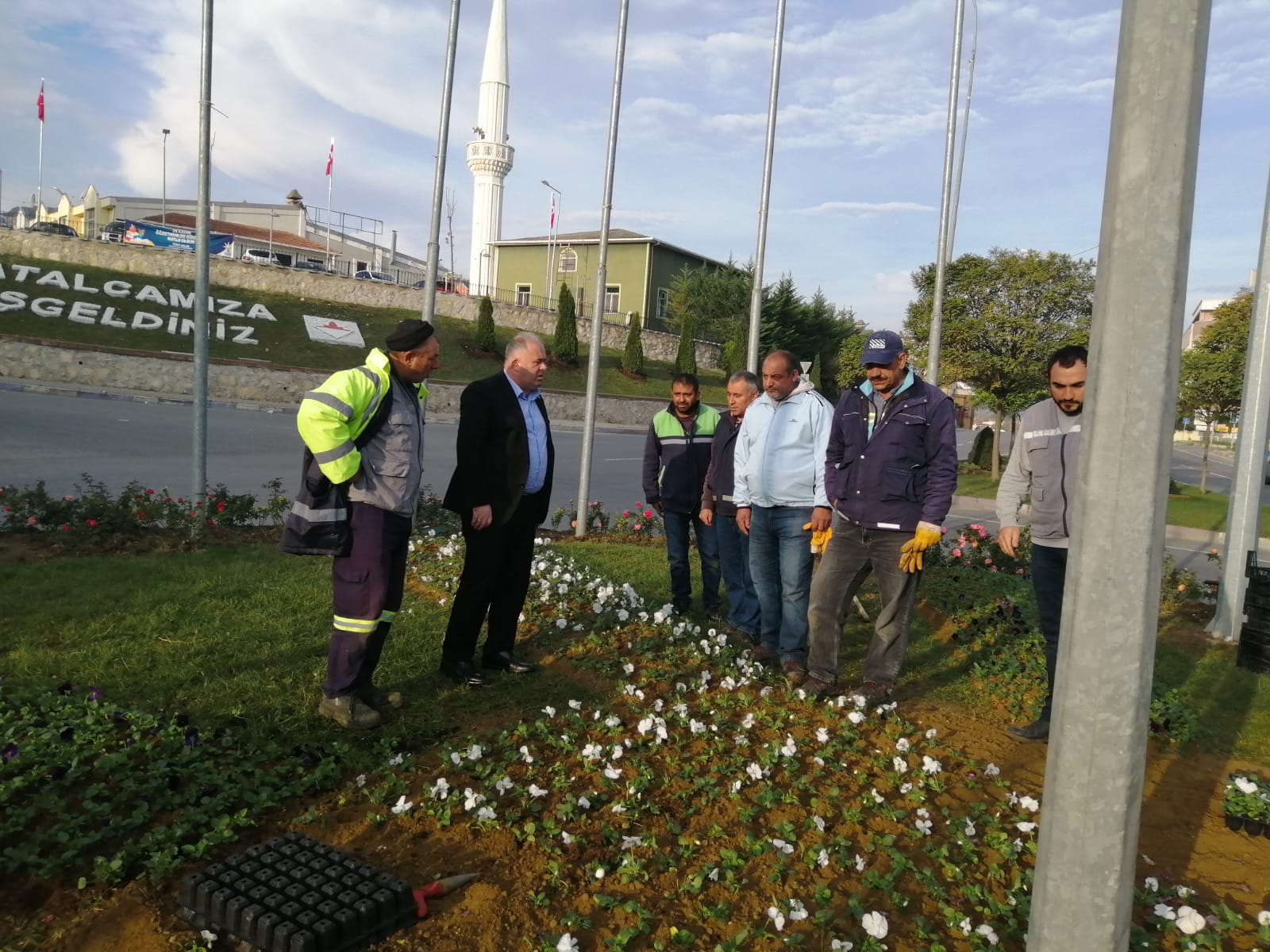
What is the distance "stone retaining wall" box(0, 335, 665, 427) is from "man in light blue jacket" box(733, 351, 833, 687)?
18.6m

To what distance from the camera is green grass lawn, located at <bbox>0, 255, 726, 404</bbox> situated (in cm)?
2833

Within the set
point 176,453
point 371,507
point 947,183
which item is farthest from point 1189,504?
point 371,507

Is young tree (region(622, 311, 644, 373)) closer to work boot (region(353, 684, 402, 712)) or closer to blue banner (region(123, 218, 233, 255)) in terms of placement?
blue banner (region(123, 218, 233, 255))

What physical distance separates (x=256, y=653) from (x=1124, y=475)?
4633 mm

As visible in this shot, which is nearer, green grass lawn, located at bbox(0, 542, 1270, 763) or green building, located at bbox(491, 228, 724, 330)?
green grass lawn, located at bbox(0, 542, 1270, 763)

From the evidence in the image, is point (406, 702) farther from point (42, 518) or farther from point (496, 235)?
point (496, 235)

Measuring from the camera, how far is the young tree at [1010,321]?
23891 mm

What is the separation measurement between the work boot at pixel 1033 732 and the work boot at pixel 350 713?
11.0ft

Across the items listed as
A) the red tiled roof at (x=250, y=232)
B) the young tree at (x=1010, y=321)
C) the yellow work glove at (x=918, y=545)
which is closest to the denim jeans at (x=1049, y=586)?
the yellow work glove at (x=918, y=545)

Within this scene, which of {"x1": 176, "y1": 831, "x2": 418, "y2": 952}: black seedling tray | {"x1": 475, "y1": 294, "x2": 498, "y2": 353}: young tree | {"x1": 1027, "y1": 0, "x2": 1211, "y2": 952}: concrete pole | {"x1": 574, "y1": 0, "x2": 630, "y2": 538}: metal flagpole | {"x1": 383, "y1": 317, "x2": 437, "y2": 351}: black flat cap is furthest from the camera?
{"x1": 475, "y1": 294, "x2": 498, "y2": 353}: young tree

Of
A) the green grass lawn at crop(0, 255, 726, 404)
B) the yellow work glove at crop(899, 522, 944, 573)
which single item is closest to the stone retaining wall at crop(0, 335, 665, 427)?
the green grass lawn at crop(0, 255, 726, 404)

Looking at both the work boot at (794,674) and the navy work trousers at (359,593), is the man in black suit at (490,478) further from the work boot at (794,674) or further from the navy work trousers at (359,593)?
the work boot at (794,674)

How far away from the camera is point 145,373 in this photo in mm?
26250

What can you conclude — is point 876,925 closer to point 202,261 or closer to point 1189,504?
point 202,261
